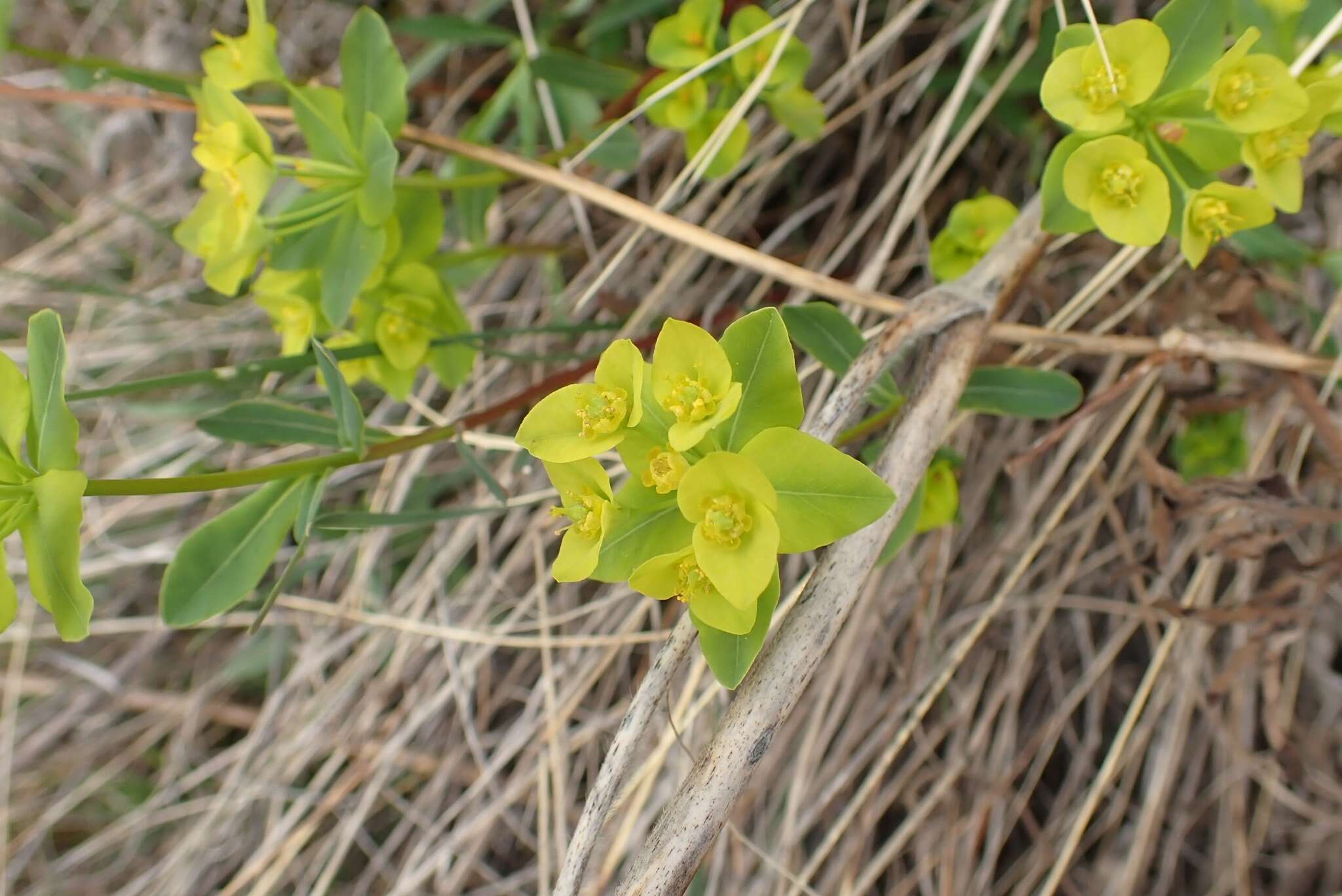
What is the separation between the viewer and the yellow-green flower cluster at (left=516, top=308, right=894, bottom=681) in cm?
80

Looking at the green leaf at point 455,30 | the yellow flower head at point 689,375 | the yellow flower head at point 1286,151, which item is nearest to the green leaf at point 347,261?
the yellow flower head at point 689,375

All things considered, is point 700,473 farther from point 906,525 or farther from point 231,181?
point 231,181

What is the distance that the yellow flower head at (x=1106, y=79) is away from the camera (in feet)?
3.26

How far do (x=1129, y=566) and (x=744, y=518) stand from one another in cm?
90

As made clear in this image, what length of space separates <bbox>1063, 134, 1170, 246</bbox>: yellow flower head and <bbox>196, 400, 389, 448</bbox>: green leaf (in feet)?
3.07

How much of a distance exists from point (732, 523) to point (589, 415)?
0.17 m

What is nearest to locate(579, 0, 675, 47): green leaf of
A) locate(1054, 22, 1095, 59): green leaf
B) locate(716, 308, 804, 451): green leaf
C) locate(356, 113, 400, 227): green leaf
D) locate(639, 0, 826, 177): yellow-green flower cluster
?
locate(639, 0, 826, 177): yellow-green flower cluster

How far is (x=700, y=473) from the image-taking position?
78 cm

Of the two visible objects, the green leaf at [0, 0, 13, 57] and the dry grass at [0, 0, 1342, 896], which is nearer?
the green leaf at [0, 0, 13, 57]

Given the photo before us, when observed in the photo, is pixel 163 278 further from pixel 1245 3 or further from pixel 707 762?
pixel 1245 3

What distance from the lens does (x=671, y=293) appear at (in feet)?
6.12

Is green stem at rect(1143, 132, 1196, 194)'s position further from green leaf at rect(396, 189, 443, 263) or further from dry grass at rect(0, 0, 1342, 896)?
green leaf at rect(396, 189, 443, 263)

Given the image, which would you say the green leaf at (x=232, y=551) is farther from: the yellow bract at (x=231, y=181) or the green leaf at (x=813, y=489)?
the green leaf at (x=813, y=489)

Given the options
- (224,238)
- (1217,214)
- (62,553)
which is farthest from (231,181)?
(1217,214)
